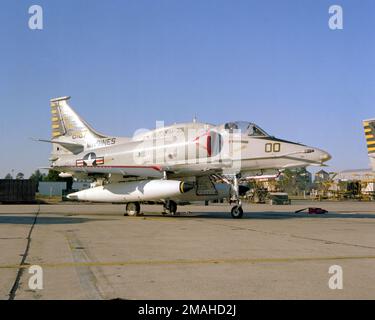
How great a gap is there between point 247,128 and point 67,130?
1061 cm

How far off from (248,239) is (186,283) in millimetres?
5921

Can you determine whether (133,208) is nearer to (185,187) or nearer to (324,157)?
(185,187)

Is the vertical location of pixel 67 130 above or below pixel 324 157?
above

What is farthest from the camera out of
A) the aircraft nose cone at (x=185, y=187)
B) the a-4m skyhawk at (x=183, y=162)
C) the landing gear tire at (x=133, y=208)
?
the landing gear tire at (x=133, y=208)

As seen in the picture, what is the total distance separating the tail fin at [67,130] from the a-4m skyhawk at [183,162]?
32.5 inches

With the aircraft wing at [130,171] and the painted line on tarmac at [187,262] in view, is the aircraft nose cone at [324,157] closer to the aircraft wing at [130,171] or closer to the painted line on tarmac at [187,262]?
the aircraft wing at [130,171]

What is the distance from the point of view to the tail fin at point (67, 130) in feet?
79.8

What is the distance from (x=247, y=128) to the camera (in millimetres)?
20062

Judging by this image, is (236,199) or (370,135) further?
(370,135)

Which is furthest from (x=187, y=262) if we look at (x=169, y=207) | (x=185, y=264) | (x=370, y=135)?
(x=370, y=135)

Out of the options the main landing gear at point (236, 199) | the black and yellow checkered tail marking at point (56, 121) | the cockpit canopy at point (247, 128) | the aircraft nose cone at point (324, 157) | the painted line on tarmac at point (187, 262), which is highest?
the black and yellow checkered tail marking at point (56, 121)

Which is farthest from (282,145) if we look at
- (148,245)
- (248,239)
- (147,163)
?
(148,245)

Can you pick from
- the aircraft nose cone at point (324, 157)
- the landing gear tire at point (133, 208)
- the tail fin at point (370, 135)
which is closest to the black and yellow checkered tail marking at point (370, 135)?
the tail fin at point (370, 135)
